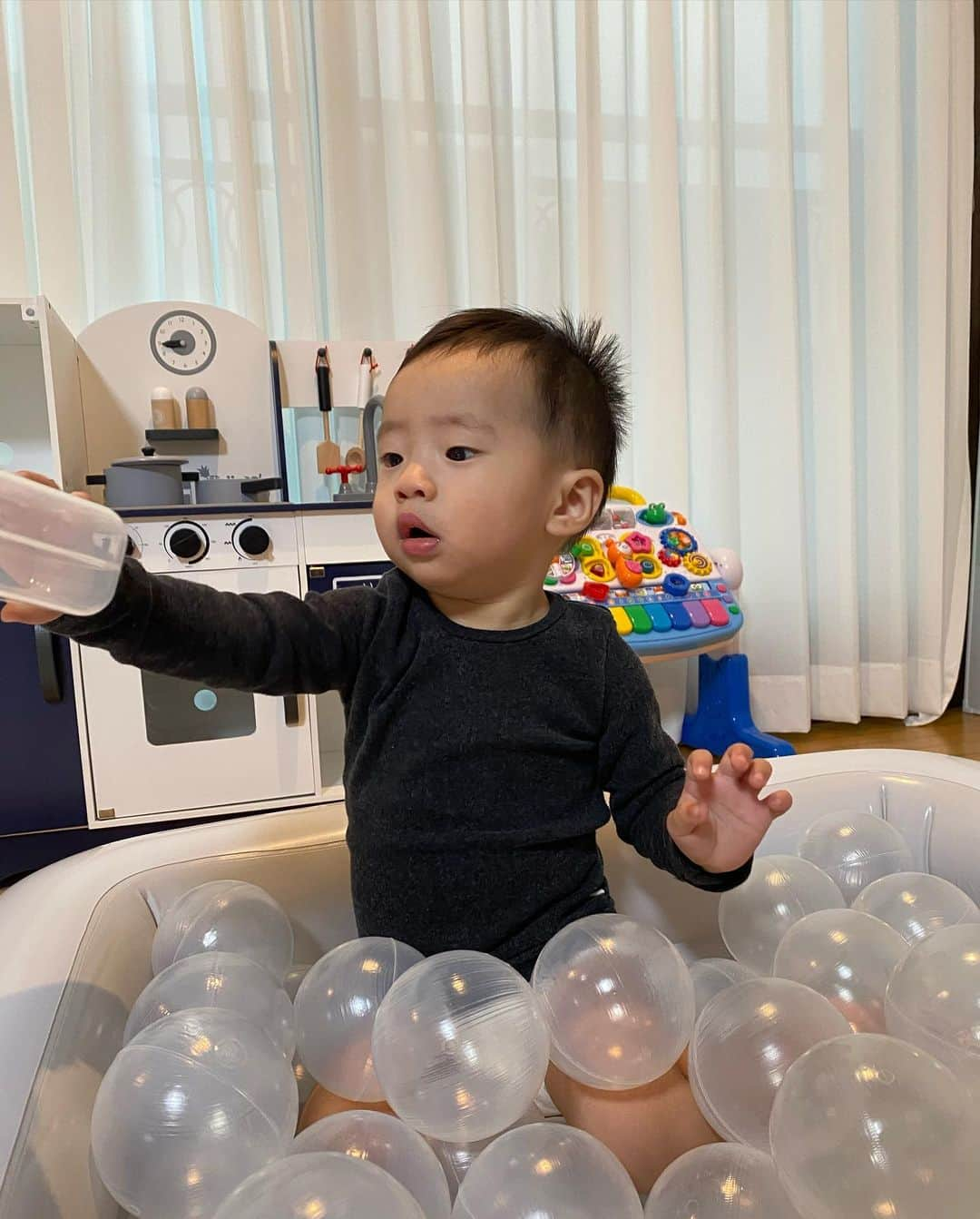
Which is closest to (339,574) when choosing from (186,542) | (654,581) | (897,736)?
(186,542)

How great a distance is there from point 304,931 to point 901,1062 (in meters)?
0.66

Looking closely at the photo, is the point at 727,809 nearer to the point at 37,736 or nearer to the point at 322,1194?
the point at 322,1194

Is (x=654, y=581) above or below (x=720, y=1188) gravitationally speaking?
above

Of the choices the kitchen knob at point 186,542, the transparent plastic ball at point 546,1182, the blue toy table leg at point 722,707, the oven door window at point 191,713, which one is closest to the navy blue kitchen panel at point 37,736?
the oven door window at point 191,713

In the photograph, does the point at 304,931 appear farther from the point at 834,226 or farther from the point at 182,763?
the point at 834,226

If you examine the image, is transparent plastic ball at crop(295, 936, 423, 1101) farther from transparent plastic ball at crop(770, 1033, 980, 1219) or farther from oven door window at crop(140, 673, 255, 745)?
oven door window at crop(140, 673, 255, 745)

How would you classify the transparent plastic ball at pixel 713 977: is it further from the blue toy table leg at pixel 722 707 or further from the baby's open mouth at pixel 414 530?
the blue toy table leg at pixel 722 707

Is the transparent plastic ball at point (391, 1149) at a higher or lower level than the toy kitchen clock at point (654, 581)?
lower

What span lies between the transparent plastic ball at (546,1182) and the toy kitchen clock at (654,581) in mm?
1262

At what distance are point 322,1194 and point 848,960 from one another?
1.57 feet

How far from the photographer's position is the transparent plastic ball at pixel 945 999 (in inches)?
25.5

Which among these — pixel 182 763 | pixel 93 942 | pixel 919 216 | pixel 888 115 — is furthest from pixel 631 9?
pixel 93 942

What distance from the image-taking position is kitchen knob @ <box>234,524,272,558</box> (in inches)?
64.5

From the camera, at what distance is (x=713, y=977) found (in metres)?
0.78
